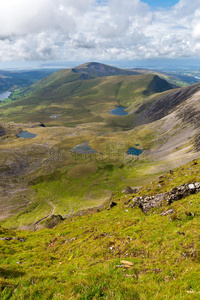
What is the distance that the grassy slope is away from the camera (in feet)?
29.9

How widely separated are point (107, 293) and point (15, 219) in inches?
4298

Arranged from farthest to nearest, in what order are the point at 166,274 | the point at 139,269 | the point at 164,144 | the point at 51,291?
the point at 164,144, the point at 139,269, the point at 166,274, the point at 51,291

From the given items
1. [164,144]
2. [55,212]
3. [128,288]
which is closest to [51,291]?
[128,288]

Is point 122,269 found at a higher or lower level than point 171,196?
higher

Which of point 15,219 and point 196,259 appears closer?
point 196,259

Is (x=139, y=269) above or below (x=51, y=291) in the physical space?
below

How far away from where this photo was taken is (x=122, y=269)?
13.9 metres

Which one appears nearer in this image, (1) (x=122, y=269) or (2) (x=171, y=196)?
(1) (x=122, y=269)

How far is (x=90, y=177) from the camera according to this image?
14650 centimetres

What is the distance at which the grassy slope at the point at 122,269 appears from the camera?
9.11m

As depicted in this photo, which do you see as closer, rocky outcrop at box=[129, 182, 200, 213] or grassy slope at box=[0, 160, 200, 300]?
grassy slope at box=[0, 160, 200, 300]

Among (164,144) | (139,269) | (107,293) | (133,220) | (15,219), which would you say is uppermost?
(107,293)

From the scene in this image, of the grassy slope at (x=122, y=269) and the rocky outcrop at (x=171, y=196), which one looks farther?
the rocky outcrop at (x=171, y=196)

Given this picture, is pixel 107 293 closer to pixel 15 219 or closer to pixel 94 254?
pixel 94 254
